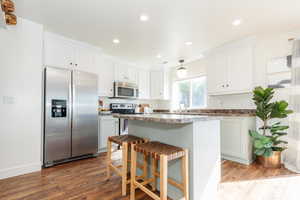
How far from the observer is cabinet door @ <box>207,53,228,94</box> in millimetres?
3428

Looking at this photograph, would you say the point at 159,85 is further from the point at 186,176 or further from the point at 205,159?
Result: the point at 186,176

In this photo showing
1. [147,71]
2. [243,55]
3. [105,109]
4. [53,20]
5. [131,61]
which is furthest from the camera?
[147,71]

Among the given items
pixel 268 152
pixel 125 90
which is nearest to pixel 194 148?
pixel 268 152

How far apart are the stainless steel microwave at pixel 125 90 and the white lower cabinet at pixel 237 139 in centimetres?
255

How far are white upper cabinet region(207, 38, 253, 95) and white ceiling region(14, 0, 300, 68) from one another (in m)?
0.30

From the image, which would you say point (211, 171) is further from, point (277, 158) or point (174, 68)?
point (174, 68)

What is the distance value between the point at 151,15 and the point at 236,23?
4.70 ft

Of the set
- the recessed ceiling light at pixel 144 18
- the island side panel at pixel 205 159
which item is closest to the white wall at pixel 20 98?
the recessed ceiling light at pixel 144 18

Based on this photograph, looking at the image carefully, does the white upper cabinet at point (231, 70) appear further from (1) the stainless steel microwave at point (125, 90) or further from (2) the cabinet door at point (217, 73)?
(1) the stainless steel microwave at point (125, 90)

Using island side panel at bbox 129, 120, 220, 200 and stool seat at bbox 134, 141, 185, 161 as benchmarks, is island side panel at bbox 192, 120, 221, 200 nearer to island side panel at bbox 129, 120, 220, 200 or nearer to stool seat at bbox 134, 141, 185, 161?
island side panel at bbox 129, 120, 220, 200

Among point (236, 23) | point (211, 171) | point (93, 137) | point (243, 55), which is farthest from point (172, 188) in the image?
point (243, 55)

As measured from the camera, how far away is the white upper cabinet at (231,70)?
3.05m

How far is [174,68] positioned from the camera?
17.2ft

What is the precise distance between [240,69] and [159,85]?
2.52 meters
